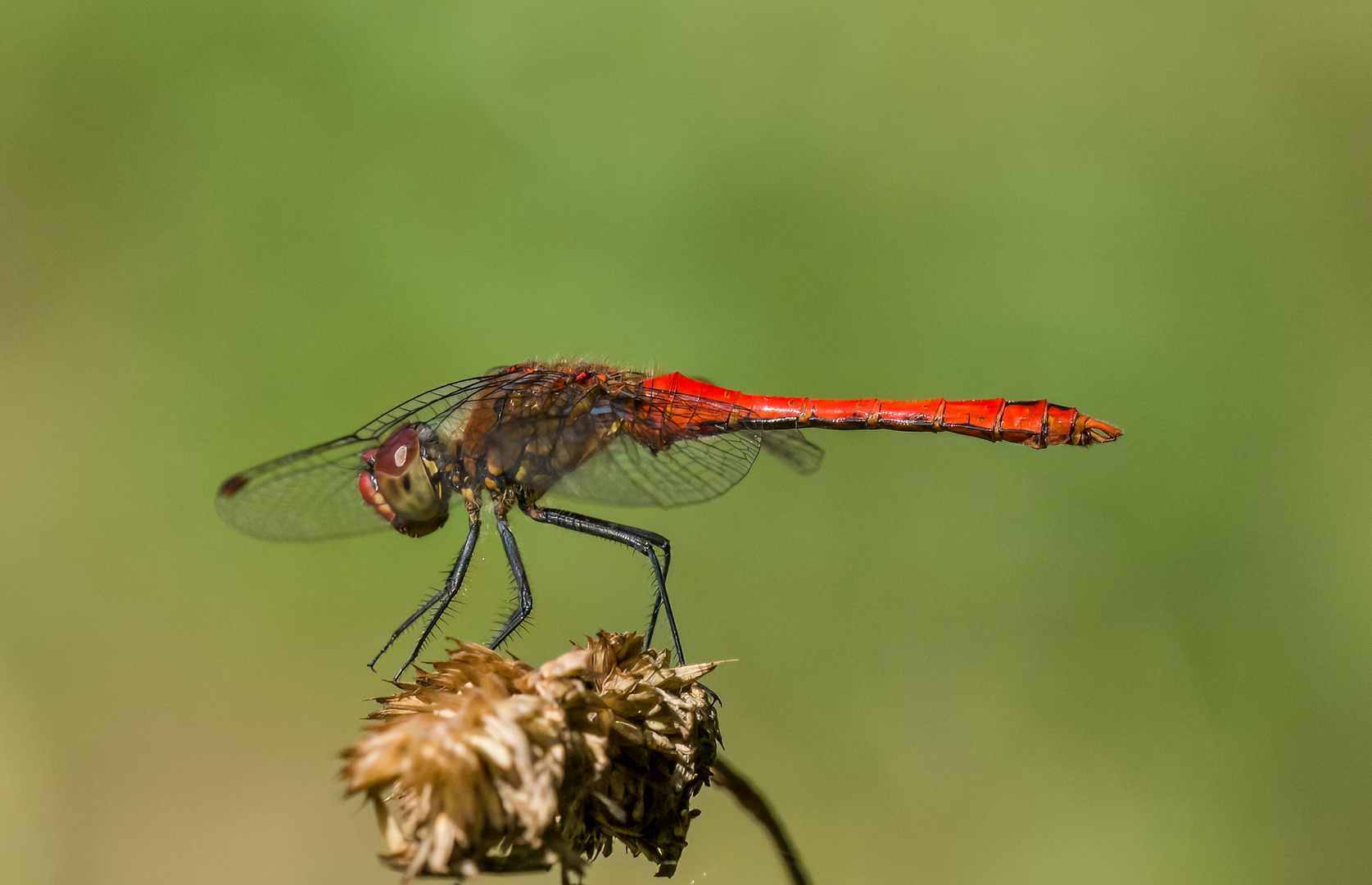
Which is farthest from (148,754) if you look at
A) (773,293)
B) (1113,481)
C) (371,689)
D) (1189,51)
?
(1189,51)

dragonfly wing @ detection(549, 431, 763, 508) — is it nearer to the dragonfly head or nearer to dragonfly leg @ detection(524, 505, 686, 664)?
dragonfly leg @ detection(524, 505, 686, 664)

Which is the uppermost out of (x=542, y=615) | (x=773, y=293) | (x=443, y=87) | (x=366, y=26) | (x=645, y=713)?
(x=366, y=26)

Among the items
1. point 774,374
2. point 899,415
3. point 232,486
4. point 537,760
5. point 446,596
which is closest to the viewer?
point 537,760

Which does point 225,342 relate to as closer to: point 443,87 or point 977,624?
point 443,87

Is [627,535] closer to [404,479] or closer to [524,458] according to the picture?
[524,458]

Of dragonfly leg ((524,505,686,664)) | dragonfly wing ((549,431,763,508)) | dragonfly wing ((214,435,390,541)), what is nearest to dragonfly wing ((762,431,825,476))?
dragonfly wing ((549,431,763,508))

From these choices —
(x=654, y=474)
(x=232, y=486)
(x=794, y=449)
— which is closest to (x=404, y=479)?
(x=232, y=486)
